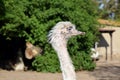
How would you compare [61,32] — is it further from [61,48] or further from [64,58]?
[64,58]

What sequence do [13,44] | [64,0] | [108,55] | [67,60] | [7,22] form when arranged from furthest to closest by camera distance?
[108,55]
[13,44]
[64,0]
[7,22]
[67,60]

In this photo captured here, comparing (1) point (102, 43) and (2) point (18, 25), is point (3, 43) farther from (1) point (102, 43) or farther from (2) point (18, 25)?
(1) point (102, 43)

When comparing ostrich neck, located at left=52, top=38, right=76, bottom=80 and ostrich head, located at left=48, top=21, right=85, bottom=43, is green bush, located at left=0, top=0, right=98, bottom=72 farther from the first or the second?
ostrich neck, located at left=52, top=38, right=76, bottom=80

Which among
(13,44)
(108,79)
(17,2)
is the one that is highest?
(17,2)

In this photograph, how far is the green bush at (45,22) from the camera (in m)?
17.4

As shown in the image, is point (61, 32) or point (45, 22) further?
Result: point (45, 22)

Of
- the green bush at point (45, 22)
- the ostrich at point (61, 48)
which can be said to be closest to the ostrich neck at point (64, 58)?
the ostrich at point (61, 48)

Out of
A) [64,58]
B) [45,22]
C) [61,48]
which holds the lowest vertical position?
[64,58]

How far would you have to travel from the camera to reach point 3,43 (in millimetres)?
20125

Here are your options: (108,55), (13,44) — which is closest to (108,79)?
(13,44)

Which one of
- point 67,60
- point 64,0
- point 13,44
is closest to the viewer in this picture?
point 67,60

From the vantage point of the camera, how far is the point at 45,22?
60.6 feet

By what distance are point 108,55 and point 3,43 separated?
13.7m

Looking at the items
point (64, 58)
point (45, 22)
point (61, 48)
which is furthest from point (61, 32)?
point (45, 22)
